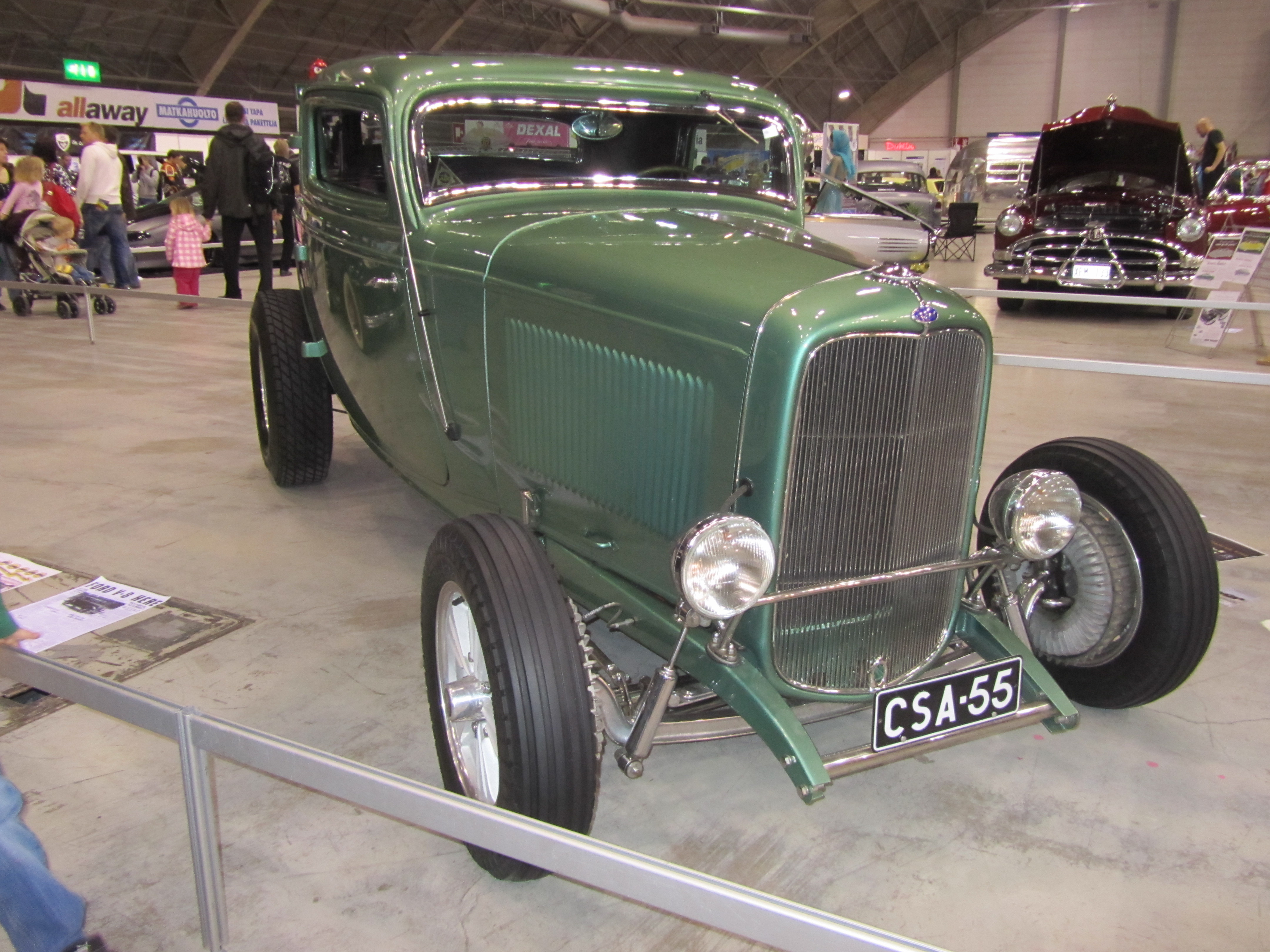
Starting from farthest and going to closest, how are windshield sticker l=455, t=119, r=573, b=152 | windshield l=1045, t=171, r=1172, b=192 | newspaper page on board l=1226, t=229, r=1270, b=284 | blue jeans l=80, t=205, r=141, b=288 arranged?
1. windshield l=1045, t=171, r=1172, b=192
2. blue jeans l=80, t=205, r=141, b=288
3. newspaper page on board l=1226, t=229, r=1270, b=284
4. windshield sticker l=455, t=119, r=573, b=152

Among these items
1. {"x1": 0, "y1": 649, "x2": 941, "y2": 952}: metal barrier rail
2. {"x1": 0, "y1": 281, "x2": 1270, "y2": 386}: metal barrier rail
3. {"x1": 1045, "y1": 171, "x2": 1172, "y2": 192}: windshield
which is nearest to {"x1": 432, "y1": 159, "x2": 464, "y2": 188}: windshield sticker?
{"x1": 0, "y1": 281, "x2": 1270, "y2": 386}: metal barrier rail

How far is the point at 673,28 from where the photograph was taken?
24828mm

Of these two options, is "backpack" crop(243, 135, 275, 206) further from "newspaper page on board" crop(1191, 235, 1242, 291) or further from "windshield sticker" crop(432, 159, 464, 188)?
"newspaper page on board" crop(1191, 235, 1242, 291)

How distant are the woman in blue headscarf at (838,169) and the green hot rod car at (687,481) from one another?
251 cm

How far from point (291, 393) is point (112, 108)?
55.2 ft

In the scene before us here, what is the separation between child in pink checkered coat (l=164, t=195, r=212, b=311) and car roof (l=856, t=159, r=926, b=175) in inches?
546

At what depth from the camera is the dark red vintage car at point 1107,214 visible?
8914 mm

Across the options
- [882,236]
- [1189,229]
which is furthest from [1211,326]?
[882,236]

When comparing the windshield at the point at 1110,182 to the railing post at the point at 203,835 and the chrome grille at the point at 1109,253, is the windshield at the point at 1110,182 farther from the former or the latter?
the railing post at the point at 203,835

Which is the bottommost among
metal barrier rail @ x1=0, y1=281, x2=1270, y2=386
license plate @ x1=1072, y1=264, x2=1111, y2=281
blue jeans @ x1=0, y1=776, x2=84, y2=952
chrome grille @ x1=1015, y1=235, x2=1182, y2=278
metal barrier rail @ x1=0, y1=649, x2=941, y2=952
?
blue jeans @ x1=0, y1=776, x2=84, y2=952

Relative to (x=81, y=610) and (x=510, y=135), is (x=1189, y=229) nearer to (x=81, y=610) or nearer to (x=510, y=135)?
(x=510, y=135)

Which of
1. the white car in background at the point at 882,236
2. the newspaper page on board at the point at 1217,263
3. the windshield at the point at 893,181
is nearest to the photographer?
the newspaper page on board at the point at 1217,263

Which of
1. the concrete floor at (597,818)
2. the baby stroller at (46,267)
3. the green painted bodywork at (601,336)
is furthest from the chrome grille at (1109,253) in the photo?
the baby stroller at (46,267)

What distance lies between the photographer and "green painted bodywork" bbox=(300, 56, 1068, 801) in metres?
2.00
